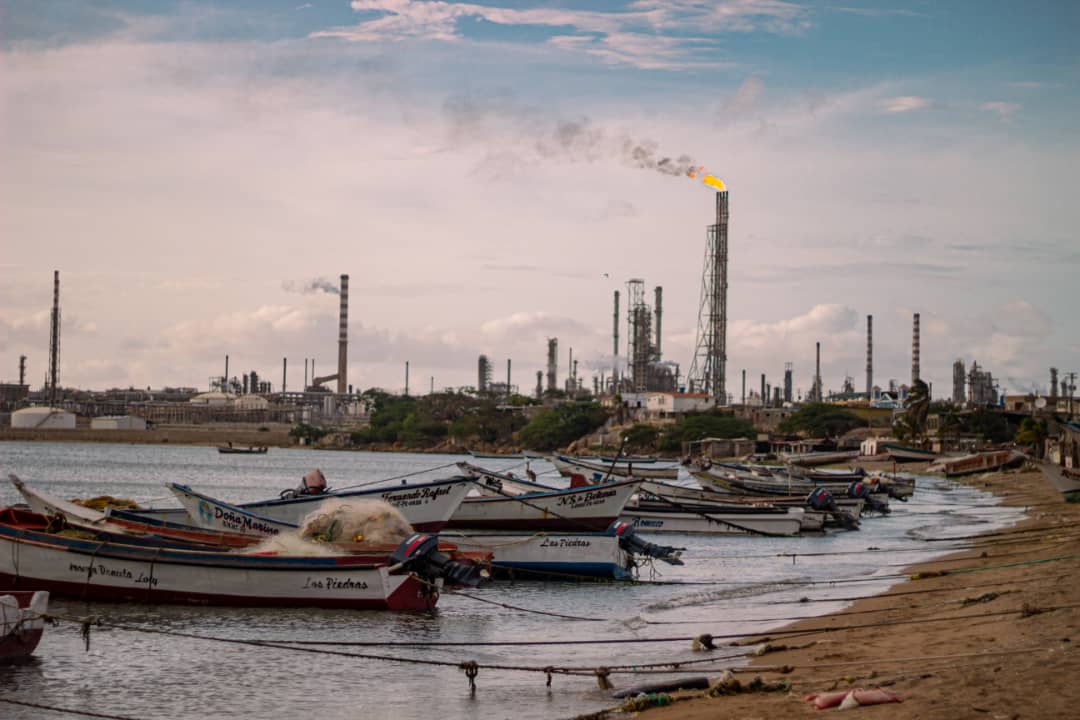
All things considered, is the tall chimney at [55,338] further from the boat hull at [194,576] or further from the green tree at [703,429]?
the boat hull at [194,576]

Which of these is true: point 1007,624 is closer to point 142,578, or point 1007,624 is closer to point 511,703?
point 511,703

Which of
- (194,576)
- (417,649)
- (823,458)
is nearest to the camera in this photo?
(417,649)

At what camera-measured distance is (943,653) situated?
1365 cm

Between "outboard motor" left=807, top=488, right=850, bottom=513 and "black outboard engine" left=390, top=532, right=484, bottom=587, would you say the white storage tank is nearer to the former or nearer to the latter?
"outboard motor" left=807, top=488, right=850, bottom=513

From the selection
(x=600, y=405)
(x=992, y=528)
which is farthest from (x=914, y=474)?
(x=600, y=405)

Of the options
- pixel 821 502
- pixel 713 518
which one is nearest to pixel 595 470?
pixel 713 518

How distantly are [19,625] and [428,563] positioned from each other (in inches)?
288

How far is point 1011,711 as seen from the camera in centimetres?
998

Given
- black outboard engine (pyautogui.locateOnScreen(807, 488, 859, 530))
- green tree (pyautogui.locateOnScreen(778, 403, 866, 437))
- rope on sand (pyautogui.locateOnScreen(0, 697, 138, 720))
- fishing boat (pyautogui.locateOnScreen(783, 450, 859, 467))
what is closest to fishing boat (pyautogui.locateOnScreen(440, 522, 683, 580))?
rope on sand (pyautogui.locateOnScreen(0, 697, 138, 720))

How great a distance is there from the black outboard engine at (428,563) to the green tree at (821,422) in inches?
5057

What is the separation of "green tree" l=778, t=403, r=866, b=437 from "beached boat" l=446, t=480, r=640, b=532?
116m

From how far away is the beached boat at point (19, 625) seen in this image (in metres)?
16.6

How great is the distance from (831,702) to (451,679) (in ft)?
22.7

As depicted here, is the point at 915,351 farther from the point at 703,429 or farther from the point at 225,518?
the point at 225,518
